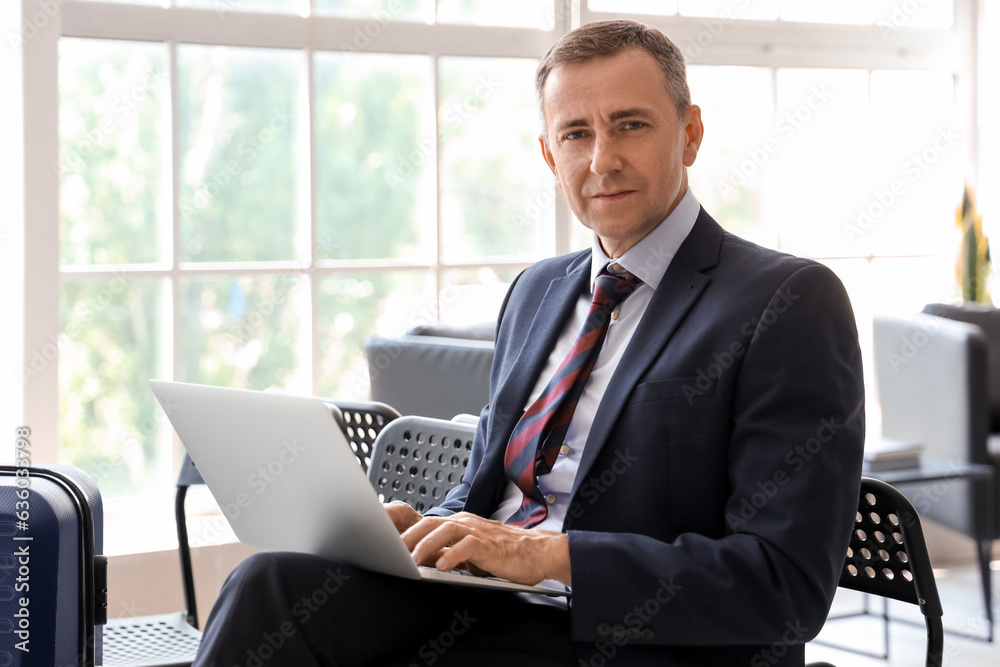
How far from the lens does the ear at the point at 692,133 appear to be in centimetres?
163

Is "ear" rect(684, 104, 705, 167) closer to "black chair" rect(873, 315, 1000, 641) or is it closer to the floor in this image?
the floor

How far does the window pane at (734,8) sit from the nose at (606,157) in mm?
2502

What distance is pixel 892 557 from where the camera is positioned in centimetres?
142

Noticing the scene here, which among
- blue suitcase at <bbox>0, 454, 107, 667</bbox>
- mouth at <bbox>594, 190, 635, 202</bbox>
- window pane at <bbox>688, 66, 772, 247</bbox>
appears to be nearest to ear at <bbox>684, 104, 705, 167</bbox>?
mouth at <bbox>594, 190, 635, 202</bbox>

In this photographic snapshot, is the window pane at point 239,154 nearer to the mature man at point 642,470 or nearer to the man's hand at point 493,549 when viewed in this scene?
the mature man at point 642,470

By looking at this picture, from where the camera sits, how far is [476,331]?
313 cm

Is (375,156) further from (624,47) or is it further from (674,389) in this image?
(674,389)

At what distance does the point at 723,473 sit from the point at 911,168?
3.32 m

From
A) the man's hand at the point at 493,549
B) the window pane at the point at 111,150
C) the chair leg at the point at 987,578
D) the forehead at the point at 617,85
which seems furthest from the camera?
the chair leg at the point at 987,578

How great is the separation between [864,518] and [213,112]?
2.37m

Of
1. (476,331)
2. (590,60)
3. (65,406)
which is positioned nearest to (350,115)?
(476,331)

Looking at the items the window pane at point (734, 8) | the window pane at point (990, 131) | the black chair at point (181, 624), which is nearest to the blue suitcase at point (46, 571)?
the black chair at point (181, 624)

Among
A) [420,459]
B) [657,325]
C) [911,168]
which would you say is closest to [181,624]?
[420,459]

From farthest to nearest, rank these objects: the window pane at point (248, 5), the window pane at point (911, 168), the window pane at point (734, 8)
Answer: the window pane at point (911, 168) < the window pane at point (734, 8) < the window pane at point (248, 5)
